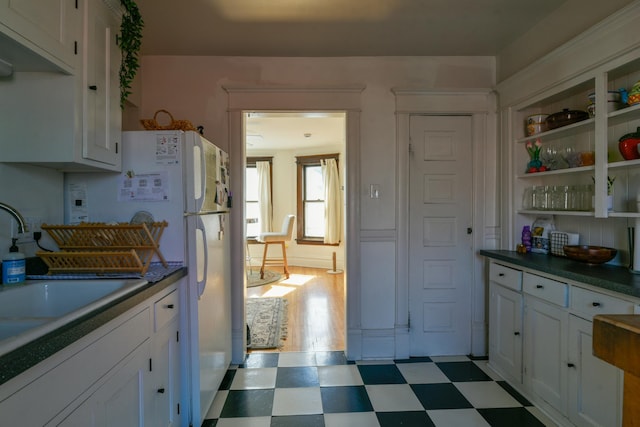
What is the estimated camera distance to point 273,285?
527cm

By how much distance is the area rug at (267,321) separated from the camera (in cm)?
301

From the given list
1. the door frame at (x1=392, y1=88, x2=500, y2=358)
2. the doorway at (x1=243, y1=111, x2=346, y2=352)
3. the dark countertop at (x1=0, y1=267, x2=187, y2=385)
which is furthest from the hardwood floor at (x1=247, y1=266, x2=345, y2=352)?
the dark countertop at (x1=0, y1=267, x2=187, y2=385)

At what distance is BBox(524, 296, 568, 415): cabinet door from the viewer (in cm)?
177

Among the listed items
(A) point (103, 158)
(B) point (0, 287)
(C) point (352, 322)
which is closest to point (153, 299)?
(B) point (0, 287)

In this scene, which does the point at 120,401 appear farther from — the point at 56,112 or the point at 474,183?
the point at 474,183

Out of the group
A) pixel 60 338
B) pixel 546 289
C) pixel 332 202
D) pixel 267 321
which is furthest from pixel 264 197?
pixel 60 338

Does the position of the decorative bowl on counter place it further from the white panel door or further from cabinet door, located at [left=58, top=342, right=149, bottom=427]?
cabinet door, located at [left=58, top=342, right=149, bottom=427]

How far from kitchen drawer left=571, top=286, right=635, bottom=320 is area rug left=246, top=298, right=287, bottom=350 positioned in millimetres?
2173

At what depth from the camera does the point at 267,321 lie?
3.53m

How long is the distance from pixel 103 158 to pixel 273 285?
3900mm

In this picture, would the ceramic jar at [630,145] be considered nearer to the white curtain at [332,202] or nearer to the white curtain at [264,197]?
the white curtain at [332,202]

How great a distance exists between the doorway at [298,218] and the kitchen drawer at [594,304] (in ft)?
7.13

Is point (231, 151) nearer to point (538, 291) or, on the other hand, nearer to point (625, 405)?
point (538, 291)

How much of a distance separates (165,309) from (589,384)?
79.4 inches
